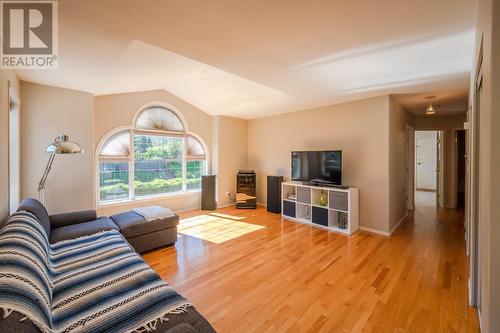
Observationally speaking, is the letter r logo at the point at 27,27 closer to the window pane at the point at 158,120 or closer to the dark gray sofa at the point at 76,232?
the dark gray sofa at the point at 76,232

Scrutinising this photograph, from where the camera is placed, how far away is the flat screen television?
4.12 metres

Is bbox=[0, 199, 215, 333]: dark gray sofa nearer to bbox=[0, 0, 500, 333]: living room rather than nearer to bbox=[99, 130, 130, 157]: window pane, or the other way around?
bbox=[0, 0, 500, 333]: living room

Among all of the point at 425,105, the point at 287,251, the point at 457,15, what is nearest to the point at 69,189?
the point at 287,251

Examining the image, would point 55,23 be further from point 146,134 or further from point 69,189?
point 146,134

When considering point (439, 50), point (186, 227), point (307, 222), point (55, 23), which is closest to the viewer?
point (55, 23)

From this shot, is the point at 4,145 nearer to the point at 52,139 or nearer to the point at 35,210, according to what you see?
the point at 35,210

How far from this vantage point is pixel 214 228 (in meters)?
4.22

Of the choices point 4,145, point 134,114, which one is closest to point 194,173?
point 134,114

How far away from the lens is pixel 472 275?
1982 mm

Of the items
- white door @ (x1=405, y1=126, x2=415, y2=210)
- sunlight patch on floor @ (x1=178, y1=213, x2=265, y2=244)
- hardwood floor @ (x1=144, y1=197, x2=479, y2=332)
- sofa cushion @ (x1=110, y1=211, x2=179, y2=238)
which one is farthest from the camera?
white door @ (x1=405, y1=126, x2=415, y2=210)

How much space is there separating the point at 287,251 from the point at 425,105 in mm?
4194

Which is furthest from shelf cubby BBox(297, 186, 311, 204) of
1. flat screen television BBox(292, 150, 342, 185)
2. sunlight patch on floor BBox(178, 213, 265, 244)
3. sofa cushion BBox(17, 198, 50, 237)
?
sofa cushion BBox(17, 198, 50, 237)

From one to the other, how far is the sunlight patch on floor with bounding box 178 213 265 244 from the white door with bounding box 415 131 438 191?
7512 mm

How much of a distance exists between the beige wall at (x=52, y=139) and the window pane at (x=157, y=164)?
114 centimetres
